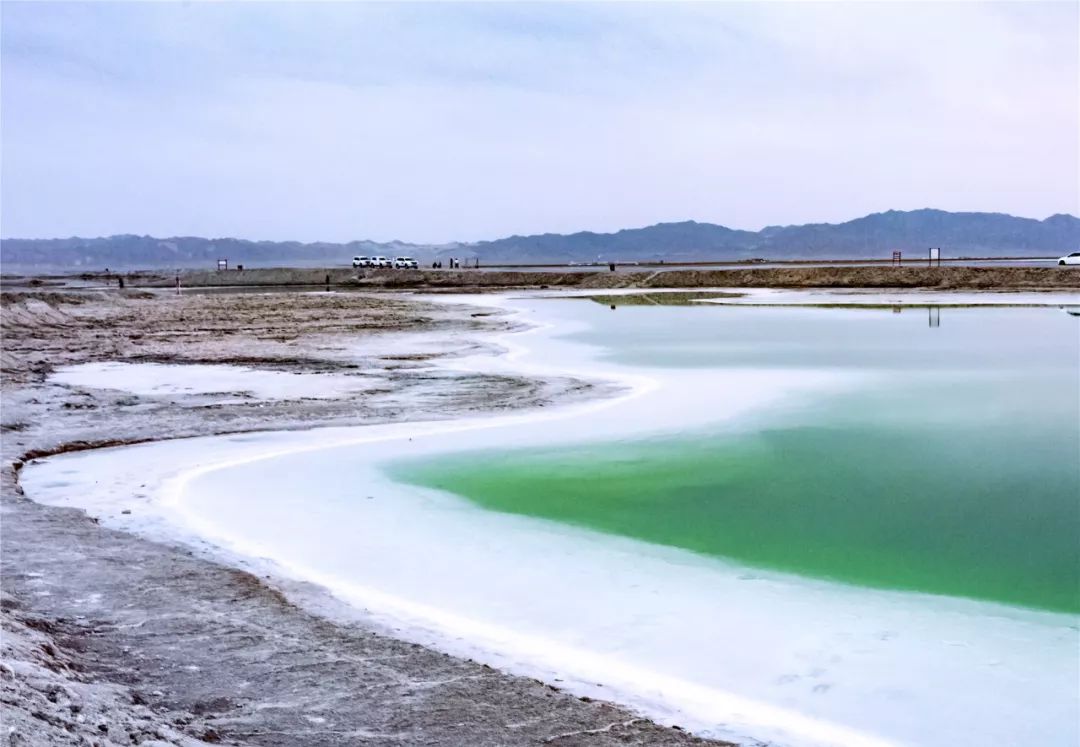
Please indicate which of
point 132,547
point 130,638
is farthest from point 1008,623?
point 132,547

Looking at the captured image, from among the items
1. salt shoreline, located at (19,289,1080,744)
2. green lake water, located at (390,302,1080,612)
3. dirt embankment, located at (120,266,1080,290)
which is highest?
dirt embankment, located at (120,266,1080,290)

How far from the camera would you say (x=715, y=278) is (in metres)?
64.9

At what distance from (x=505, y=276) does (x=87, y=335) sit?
1767 inches

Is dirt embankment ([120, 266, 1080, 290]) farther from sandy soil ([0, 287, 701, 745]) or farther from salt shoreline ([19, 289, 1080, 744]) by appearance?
sandy soil ([0, 287, 701, 745])

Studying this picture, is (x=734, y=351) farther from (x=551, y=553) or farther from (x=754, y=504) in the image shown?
(x=551, y=553)

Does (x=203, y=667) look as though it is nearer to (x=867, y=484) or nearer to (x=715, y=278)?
(x=867, y=484)

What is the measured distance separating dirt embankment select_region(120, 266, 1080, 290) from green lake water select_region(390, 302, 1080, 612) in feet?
120

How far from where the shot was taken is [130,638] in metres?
6.57

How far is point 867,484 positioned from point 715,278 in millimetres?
54031

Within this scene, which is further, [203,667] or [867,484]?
[867,484]

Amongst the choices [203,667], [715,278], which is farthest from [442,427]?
[715,278]

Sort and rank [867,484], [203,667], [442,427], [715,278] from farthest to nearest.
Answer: [715,278] < [442,427] < [867,484] < [203,667]

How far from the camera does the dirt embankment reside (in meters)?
54.2

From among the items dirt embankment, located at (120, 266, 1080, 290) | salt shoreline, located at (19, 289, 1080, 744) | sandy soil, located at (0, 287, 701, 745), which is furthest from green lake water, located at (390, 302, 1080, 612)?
dirt embankment, located at (120, 266, 1080, 290)
